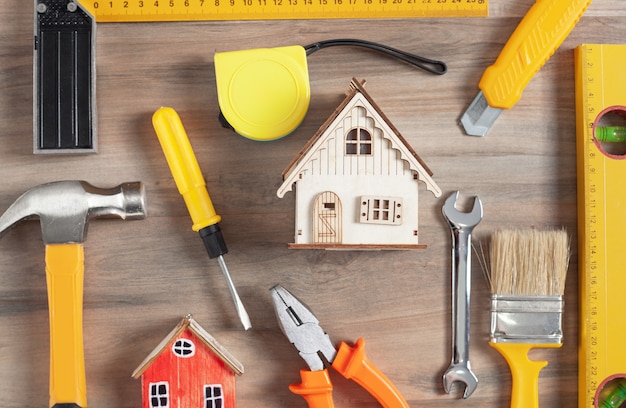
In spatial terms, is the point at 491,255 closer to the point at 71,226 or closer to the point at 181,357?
the point at 181,357

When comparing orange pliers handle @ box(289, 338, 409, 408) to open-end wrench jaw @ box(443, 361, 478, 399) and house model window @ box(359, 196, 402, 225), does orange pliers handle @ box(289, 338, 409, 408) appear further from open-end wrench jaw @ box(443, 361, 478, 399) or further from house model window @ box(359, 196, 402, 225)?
house model window @ box(359, 196, 402, 225)

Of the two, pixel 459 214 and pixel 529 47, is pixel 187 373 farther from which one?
pixel 529 47

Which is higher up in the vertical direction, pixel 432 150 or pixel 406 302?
pixel 432 150

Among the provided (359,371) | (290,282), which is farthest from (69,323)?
→ (359,371)

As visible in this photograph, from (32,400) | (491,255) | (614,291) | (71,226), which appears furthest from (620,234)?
(32,400)

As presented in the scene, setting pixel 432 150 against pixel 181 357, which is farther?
pixel 432 150

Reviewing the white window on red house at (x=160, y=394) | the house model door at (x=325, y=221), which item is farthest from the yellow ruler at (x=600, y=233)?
the white window on red house at (x=160, y=394)

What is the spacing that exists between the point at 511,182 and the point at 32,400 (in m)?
0.86

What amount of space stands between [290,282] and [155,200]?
0.85 feet

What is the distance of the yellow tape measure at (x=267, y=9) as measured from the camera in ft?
3.44

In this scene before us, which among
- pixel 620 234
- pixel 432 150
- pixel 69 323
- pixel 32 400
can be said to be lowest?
pixel 32 400

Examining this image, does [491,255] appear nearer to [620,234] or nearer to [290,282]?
[620,234]

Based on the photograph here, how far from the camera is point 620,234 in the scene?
102 centimetres

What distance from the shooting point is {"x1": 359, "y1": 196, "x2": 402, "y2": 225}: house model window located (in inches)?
36.2
